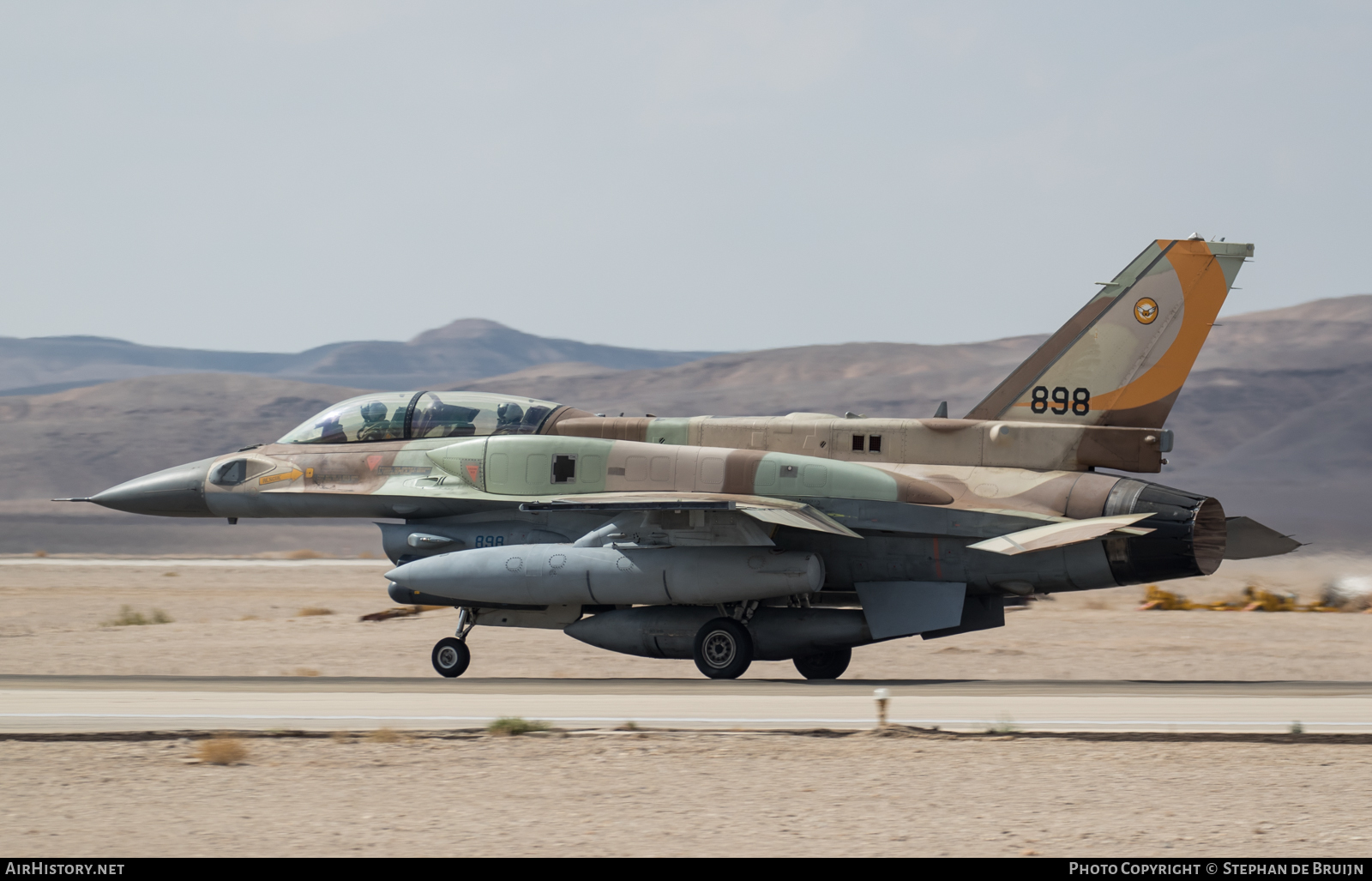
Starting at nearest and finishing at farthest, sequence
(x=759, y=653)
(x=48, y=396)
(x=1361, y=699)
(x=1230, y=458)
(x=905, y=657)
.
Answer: (x=1361, y=699) → (x=759, y=653) → (x=905, y=657) → (x=1230, y=458) → (x=48, y=396)

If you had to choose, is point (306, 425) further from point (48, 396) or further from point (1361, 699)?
point (48, 396)

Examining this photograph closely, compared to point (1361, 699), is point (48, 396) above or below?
above

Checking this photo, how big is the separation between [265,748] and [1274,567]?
30.5 meters

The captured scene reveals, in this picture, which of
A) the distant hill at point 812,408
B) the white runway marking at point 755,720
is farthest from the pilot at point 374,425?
the distant hill at point 812,408

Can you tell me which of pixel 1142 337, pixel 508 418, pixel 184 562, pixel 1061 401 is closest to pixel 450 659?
pixel 508 418

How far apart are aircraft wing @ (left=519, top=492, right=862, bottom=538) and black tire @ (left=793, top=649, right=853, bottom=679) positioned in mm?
2175

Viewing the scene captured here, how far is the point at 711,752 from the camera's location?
10055 millimetres

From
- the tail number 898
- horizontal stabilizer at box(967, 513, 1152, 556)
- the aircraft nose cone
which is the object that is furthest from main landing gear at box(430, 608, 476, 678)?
the tail number 898

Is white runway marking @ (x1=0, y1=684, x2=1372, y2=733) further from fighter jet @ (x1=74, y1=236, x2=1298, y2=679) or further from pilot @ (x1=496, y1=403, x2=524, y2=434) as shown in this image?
pilot @ (x1=496, y1=403, x2=524, y2=434)

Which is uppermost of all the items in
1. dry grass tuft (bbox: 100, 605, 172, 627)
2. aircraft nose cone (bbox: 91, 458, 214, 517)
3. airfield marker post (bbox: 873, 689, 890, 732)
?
aircraft nose cone (bbox: 91, 458, 214, 517)

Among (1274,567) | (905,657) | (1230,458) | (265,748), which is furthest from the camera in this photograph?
(1230,458)

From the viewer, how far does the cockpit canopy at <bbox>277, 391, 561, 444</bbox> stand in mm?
17641
